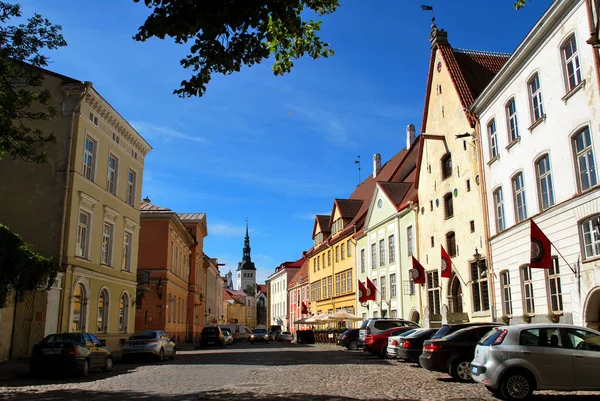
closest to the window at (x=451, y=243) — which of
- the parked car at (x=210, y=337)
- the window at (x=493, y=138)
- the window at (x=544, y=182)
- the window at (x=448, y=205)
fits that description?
the window at (x=448, y=205)

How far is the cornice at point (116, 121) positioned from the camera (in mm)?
25452

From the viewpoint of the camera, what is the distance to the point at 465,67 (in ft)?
99.7

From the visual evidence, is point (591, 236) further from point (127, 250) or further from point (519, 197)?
point (127, 250)

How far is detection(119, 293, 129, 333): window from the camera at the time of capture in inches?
1201

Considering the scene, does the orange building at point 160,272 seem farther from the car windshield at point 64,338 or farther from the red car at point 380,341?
the car windshield at point 64,338

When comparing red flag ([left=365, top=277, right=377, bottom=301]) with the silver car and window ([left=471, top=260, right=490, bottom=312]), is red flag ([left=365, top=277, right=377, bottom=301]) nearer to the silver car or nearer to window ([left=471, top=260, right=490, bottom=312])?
window ([left=471, top=260, right=490, bottom=312])

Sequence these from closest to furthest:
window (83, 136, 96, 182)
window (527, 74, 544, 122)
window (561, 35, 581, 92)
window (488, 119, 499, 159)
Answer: window (561, 35, 581, 92) → window (527, 74, 544, 122) → window (488, 119, 499, 159) → window (83, 136, 96, 182)

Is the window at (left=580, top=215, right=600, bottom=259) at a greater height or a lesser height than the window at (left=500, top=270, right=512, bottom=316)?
greater

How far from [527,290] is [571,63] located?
27.7ft

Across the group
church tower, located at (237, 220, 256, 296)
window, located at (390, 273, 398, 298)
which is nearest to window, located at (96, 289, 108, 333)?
window, located at (390, 273, 398, 298)

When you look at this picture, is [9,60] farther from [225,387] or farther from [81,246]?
[81,246]

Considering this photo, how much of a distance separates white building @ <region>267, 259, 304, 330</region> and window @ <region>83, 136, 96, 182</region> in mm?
60531

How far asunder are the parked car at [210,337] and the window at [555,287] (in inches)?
1024

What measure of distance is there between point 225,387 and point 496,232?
50.8ft
